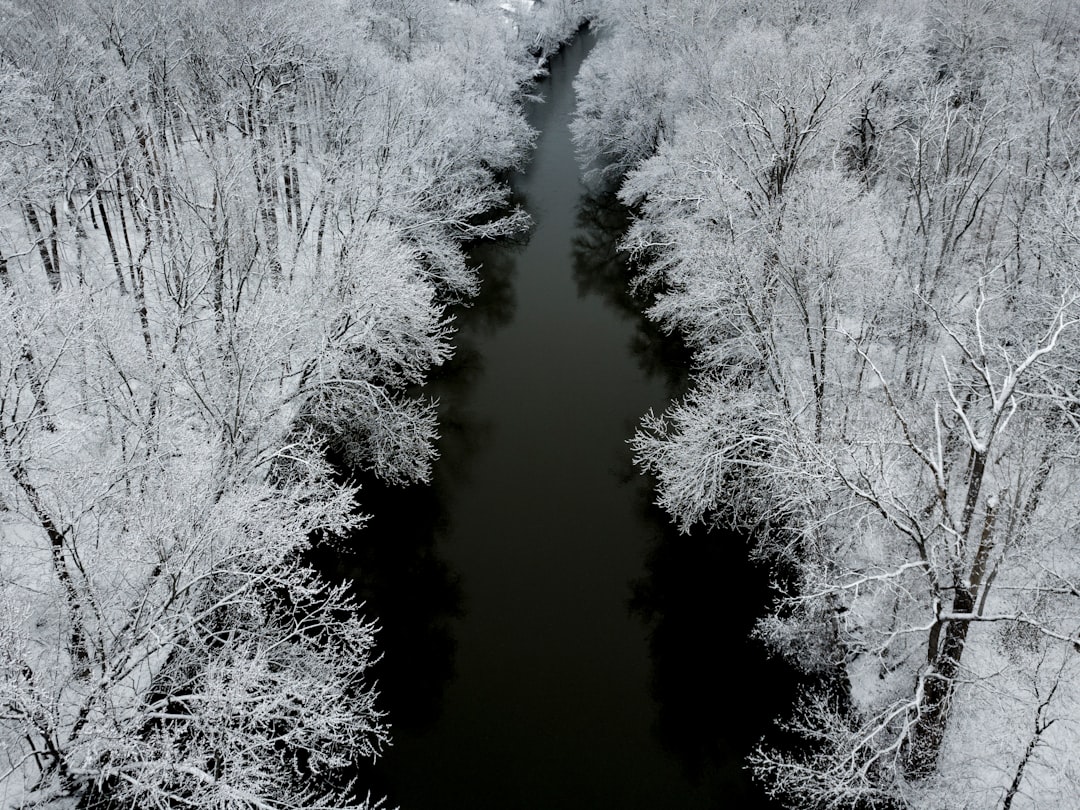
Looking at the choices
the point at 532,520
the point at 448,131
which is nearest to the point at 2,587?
the point at 532,520

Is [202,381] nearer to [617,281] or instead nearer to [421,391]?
[421,391]

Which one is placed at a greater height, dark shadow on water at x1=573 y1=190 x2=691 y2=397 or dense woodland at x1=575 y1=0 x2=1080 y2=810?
dense woodland at x1=575 y1=0 x2=1080 y2=810

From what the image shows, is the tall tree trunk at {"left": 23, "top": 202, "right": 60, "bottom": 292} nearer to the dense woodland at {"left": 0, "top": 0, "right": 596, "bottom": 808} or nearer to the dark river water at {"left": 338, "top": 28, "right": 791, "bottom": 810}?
the dense woodland at {"left": 0, "top": 0, "right": 596, "bottom": 808}

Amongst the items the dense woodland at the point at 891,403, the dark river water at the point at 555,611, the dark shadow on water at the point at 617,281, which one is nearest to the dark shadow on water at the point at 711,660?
the dark river water at the point at 555,611

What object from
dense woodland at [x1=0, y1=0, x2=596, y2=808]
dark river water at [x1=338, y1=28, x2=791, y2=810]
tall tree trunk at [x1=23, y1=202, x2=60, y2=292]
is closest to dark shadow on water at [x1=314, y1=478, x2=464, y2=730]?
dark river water at [x1=338, y1=28, x2=791, y2=810]

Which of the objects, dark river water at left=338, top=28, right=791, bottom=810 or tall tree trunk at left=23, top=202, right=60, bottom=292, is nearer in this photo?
dark river water at left=338, top=28, right=791, bottom=810

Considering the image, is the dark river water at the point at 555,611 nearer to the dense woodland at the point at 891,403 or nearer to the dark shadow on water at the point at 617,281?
→ the dark shadow on water at the point at 617,281

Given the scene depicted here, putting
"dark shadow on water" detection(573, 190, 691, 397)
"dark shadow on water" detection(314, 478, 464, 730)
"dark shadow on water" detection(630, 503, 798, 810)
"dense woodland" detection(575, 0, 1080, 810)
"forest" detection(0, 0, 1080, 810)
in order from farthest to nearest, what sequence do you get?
"dark shadow on water" detection(573, 190, 691, 397) → "dark shadow on water" detection(314, 478, 464, 730) → "dark shadow on water" detection(630, 503, 798, 810) → "dense woodland" detection(575, 0, 1080, 810) → "forest" detection(0, 0, 1080, 810)
